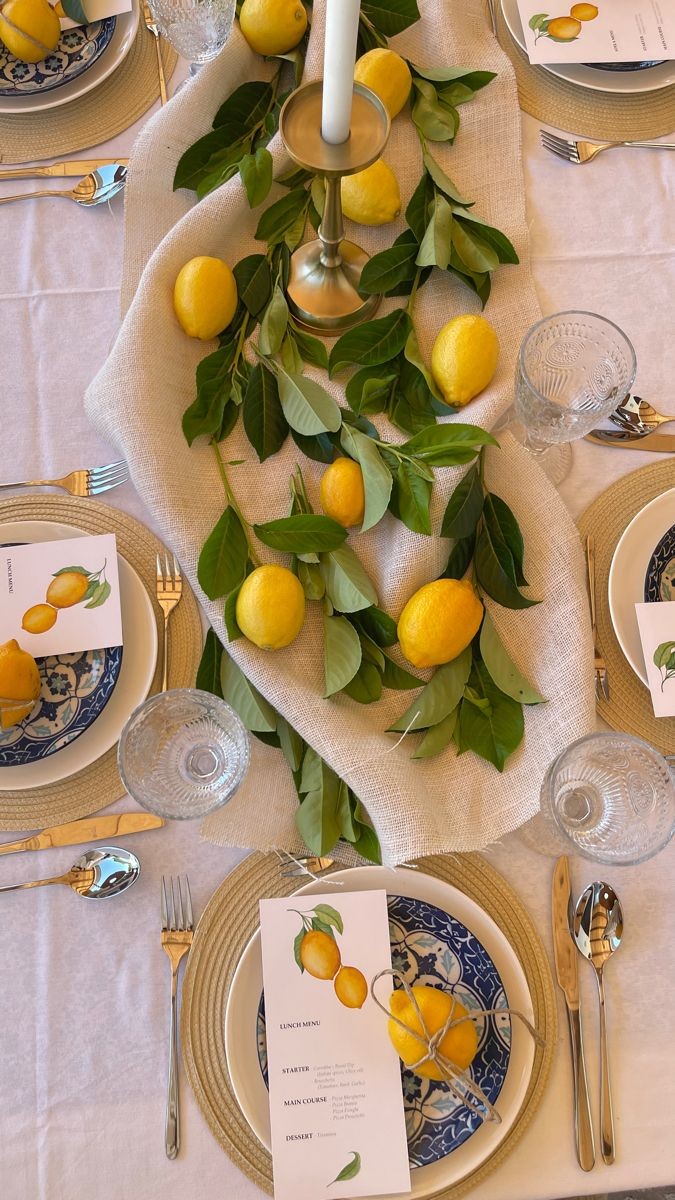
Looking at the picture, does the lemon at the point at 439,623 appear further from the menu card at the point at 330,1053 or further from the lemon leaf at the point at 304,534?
the menu card at the point at 330,1053

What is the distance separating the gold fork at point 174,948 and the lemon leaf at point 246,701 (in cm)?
15

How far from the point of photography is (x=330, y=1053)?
2.40 ft

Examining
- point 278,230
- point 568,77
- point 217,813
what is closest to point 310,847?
point 217,813

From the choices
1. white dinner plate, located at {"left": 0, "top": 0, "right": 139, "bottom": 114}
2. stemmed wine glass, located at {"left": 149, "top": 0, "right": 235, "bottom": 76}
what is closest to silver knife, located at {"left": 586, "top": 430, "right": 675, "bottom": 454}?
stemmed wine glass, located at {"left": 149, "top": 0, "right": 235, "bottom": 76}

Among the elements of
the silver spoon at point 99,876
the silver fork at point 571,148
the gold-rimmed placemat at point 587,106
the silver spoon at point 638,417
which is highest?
the gold-rimmed placemat at point 587,106

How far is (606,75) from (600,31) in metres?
0.05

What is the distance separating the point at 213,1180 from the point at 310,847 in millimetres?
267

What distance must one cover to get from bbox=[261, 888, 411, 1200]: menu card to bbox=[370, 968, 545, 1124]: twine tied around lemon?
2cm

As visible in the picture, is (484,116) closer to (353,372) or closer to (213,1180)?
(353,372)

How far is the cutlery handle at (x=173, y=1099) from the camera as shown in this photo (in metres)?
0.74

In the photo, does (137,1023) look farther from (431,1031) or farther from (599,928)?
(599,928)

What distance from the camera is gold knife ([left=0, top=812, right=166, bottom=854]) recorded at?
2.63ft

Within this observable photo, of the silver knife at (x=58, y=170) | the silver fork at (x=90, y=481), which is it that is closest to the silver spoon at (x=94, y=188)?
the silver knife at (x=58, y=170)

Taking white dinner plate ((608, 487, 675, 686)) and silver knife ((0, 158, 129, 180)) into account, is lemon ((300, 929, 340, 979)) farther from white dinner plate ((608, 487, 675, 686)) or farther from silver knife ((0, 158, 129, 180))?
silver knife ((0, 158, 129, 180))
